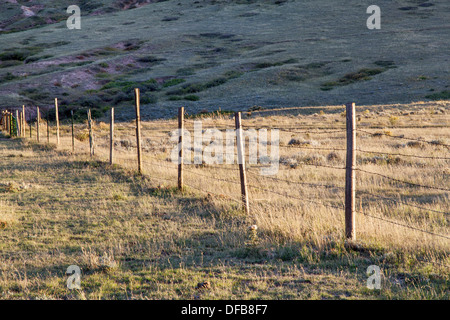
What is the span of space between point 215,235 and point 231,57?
64230 mm

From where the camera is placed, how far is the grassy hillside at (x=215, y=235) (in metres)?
5.52

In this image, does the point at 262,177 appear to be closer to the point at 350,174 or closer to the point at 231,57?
Answer: the point at 350,174

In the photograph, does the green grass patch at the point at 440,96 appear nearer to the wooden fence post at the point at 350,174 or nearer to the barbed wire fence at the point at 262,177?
the barbed wire fence at the point at 262,177

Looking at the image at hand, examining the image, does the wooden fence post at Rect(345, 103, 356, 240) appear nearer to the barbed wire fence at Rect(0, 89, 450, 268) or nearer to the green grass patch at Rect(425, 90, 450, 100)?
the barbed wire fence at Rect(0, 89, 450, 268)

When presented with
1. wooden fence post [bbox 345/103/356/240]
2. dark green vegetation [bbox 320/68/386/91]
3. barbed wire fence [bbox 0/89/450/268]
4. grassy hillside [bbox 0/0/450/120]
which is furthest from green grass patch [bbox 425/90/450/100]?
wooden fence post [bbox 345/103/356/240]

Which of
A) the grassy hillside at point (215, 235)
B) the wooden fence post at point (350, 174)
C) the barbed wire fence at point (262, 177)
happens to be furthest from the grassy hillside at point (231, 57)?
the wooden fence post at point (350, 174)

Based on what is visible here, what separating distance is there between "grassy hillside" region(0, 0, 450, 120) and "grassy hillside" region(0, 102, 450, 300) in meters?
27.4

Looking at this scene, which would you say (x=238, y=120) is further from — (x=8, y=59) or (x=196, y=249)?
(x=8, y=59)

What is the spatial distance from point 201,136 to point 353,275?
19.3 m

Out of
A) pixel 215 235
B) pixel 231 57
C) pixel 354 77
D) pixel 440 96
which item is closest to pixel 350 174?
pixel 215 235

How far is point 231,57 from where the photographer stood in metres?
69.4

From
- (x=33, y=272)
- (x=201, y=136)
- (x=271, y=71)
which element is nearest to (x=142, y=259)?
(x=33, y=272)

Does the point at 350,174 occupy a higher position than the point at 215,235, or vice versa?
the point at 350,174

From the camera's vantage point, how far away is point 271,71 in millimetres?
52062
